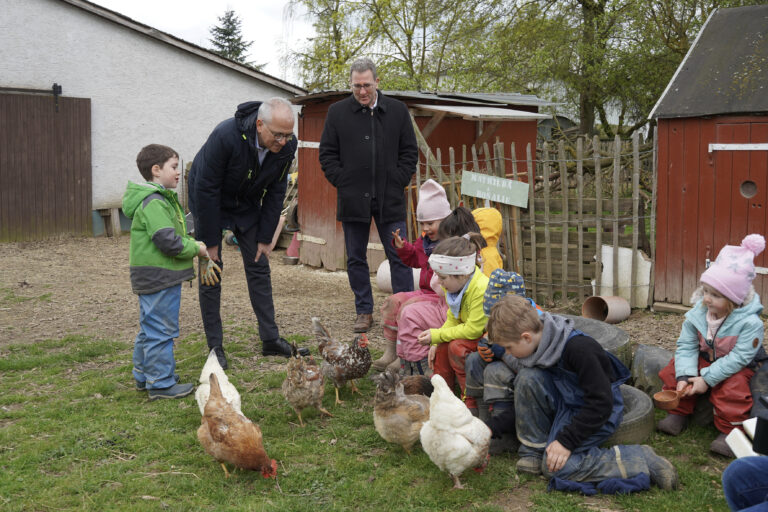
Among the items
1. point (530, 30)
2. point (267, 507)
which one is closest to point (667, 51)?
point (530, 30)

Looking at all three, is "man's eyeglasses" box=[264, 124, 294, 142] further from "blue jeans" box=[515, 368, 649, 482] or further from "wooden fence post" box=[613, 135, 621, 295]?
"wooden fence post" box=[613, 135, 621, 295]

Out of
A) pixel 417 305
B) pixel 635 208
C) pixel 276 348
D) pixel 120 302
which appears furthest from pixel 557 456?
pixel 120 302

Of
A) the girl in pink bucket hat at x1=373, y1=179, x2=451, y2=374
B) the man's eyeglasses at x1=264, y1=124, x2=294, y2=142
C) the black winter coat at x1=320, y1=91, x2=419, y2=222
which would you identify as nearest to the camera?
the girl in pink bucket hat at x1=373, y1=179, x2=451, y2=374

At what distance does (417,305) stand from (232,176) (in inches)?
69.7

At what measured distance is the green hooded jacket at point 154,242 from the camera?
450cm

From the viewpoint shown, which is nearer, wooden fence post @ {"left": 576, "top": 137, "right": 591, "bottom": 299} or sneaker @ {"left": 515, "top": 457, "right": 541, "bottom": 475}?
sneaker @ {"left": 515, "top": 457, "right": 541, "bottom": 475}

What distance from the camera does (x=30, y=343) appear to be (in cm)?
616

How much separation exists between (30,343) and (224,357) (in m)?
2.21

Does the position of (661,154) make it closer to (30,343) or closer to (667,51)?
(30,343)

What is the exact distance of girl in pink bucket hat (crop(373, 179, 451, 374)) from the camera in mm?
4484

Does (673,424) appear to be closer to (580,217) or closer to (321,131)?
(580,217)

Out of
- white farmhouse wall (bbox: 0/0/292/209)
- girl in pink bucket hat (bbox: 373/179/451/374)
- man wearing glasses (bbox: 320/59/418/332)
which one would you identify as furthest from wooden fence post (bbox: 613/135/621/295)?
white farmhouse wall (bbox: 0/0/292/209)

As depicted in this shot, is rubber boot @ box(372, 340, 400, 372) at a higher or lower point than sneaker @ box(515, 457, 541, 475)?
higher

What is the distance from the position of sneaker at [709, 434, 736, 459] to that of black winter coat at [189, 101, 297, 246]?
3.54 m
